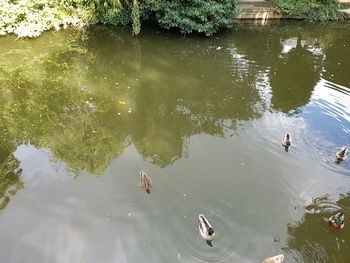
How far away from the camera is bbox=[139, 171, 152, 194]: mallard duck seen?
21.1 ft

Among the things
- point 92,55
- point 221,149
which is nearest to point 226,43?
point 92,55

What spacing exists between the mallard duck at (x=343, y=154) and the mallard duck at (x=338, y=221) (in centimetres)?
193

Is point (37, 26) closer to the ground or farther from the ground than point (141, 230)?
farther from the ground

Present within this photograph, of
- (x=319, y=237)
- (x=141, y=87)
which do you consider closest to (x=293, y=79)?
(x=141, y=87)

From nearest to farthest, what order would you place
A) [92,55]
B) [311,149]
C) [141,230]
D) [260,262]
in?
[260,262], [141,230], [311,149], [92,55]

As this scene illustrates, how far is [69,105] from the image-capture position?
9102 mm

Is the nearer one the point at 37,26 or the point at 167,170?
the point at 167,170

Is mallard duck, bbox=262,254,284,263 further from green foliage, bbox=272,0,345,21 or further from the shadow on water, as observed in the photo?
green foliage, bbox=272,0,345,21

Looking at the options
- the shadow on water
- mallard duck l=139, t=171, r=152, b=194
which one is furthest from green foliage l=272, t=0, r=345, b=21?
mallard duck l=139, t=171, r=152, b=194

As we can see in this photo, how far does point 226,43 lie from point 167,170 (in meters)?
8.03

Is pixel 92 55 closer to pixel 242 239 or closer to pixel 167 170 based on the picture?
pixel 167 170

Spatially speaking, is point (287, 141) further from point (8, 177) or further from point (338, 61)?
point (338, 61)

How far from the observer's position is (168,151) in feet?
25.0

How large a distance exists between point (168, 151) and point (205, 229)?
2573mm
